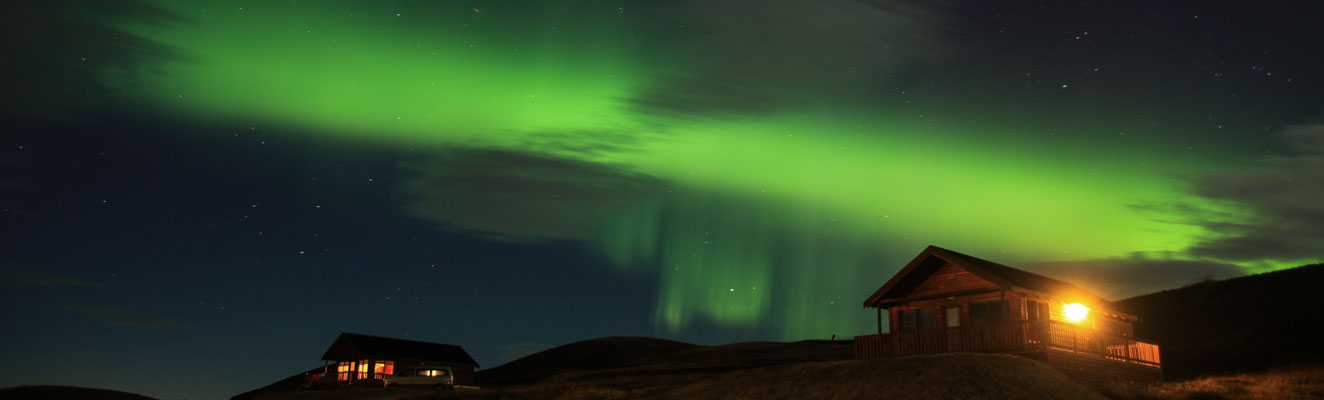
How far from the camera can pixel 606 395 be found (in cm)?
4219

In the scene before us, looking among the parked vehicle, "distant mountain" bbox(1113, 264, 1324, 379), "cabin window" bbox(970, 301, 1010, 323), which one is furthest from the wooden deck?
the parked vehicle

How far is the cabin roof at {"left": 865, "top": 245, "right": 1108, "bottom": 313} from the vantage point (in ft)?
129

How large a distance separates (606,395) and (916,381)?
50.9ft

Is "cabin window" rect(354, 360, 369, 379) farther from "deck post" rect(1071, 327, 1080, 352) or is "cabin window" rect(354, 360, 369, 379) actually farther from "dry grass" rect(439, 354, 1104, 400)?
"deck post" rect(1071, 327, 1080, 352)

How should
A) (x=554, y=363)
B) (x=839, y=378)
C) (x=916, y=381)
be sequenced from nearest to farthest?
(x=916, y=381) → (x=839, y=378) → (x=554, y=363)

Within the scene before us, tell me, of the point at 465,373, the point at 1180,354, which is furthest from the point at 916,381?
the point at 465,373

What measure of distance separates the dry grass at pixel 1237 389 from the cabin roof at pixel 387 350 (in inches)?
2045

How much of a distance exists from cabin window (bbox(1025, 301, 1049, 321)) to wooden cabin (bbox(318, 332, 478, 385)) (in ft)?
156

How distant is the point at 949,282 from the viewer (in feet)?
140

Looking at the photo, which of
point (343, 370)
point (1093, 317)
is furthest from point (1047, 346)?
point (343, 370)

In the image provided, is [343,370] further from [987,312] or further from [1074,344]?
[1074,344]

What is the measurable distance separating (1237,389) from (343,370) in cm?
5851

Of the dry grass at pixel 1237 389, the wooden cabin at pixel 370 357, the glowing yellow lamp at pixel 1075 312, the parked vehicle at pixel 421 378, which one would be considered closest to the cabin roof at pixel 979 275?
the glowing yellow lamp at pixel 1075 312

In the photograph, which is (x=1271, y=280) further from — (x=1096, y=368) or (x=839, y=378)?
(x=839, y=378)
